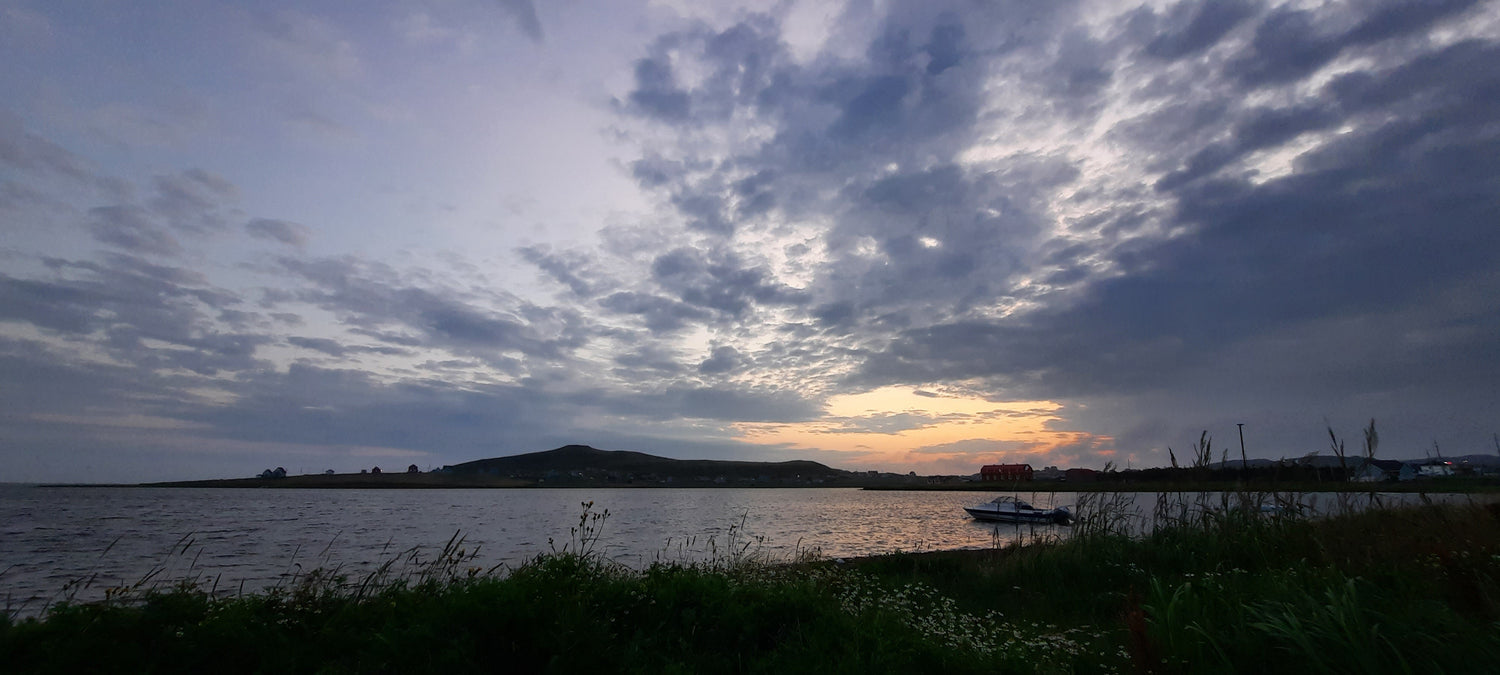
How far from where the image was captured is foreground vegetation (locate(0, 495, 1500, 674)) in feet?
16.8

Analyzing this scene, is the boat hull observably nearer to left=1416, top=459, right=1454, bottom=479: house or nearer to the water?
the water

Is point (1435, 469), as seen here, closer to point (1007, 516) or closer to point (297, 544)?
point (1007, 516)

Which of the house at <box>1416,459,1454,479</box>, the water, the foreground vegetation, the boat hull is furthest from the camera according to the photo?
the boat hull

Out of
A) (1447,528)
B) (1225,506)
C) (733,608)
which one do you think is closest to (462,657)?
(733,608)

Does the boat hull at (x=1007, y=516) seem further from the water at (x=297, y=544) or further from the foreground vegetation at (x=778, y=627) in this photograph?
the foreground vegetation at (x=778, y=627)

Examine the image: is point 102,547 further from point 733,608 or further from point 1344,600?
point 1344,600

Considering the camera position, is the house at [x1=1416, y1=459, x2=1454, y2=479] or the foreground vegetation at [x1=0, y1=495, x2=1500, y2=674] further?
the house at [x1=1416, y1=459, x2=1454, y2=479]

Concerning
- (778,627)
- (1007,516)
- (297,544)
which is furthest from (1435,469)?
(297,544)

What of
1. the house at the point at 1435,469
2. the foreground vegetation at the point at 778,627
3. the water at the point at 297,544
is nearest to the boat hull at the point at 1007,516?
the water at the point at 297,544

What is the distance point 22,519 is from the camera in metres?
46.3

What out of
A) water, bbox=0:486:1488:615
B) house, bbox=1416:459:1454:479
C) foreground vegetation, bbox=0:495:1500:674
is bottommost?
water, bbox=0:486:1488:615

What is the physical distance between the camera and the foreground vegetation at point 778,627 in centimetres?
512

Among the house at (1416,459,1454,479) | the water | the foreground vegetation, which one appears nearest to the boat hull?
the water

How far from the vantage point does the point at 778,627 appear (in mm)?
7426
